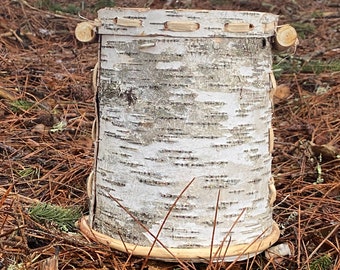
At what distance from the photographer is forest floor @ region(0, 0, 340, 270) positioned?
176 cm

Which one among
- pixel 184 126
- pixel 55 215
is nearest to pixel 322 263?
pixel 184 126

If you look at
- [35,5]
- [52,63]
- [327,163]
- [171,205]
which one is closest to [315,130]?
[327,163]

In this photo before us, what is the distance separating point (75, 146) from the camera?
2.73 metres

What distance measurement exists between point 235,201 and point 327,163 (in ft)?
3.25

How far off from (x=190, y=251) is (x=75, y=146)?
120 centimetres

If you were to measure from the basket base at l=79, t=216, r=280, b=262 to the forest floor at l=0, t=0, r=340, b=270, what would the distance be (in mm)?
27

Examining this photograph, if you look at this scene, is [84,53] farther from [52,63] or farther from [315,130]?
[315,130]

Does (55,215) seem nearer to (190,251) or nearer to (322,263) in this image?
(190,251)

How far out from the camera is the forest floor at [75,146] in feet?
5.76

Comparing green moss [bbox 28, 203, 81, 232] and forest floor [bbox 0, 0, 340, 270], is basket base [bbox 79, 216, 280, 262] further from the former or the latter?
green moss [bbox 28, 203, 81, 232]

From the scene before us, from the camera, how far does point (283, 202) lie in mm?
2256

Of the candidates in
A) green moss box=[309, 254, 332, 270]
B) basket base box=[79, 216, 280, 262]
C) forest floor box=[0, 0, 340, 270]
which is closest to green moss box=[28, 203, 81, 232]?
forest floor box=[0, 0, 340, 270]

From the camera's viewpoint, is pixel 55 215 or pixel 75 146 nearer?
Answer: pixel 55 215

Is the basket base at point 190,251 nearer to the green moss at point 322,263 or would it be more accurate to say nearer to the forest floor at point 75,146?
the forest floor at point 75,146
